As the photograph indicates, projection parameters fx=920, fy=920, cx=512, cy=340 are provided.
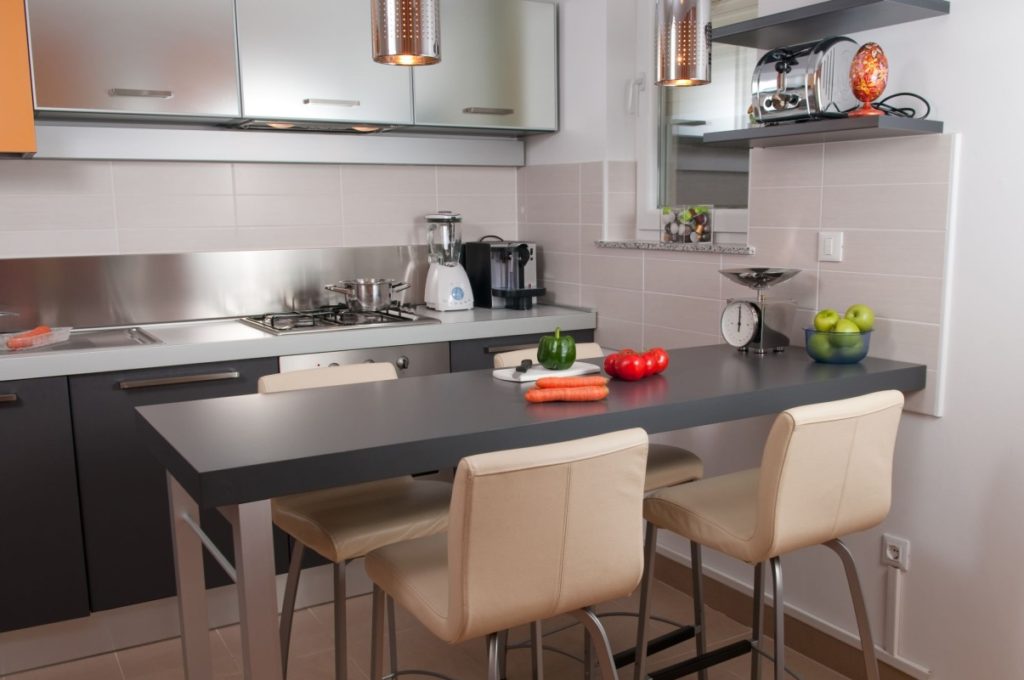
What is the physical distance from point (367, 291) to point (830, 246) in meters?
1.69

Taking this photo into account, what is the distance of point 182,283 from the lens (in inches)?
131

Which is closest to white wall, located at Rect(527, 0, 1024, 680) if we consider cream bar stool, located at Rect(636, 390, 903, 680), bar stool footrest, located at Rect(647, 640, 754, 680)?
cream bar stool, located at Rect(636, 390, 903, 680)

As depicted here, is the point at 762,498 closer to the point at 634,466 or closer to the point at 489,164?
the point at 634,466

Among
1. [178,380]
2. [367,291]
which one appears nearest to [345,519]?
[178,380]

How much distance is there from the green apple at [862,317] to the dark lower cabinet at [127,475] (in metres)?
1.77

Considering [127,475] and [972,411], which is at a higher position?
[972,411]

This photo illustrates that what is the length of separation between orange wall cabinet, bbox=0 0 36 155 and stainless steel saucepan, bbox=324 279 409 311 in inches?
45.5

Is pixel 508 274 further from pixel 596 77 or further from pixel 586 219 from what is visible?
pixel 596 77

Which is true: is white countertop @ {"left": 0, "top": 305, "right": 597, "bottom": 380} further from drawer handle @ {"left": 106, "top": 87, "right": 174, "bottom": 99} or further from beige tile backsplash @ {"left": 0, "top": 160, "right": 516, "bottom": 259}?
drawer handle @ {"left": 106, "top": 87, "right": 174, "bottom": 99}

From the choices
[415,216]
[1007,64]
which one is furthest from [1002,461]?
[415,216]

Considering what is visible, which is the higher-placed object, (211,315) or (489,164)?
(489,164)

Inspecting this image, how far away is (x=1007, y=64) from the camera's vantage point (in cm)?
211

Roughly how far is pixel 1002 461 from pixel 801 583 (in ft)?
2.51

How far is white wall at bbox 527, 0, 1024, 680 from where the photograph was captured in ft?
7.05
